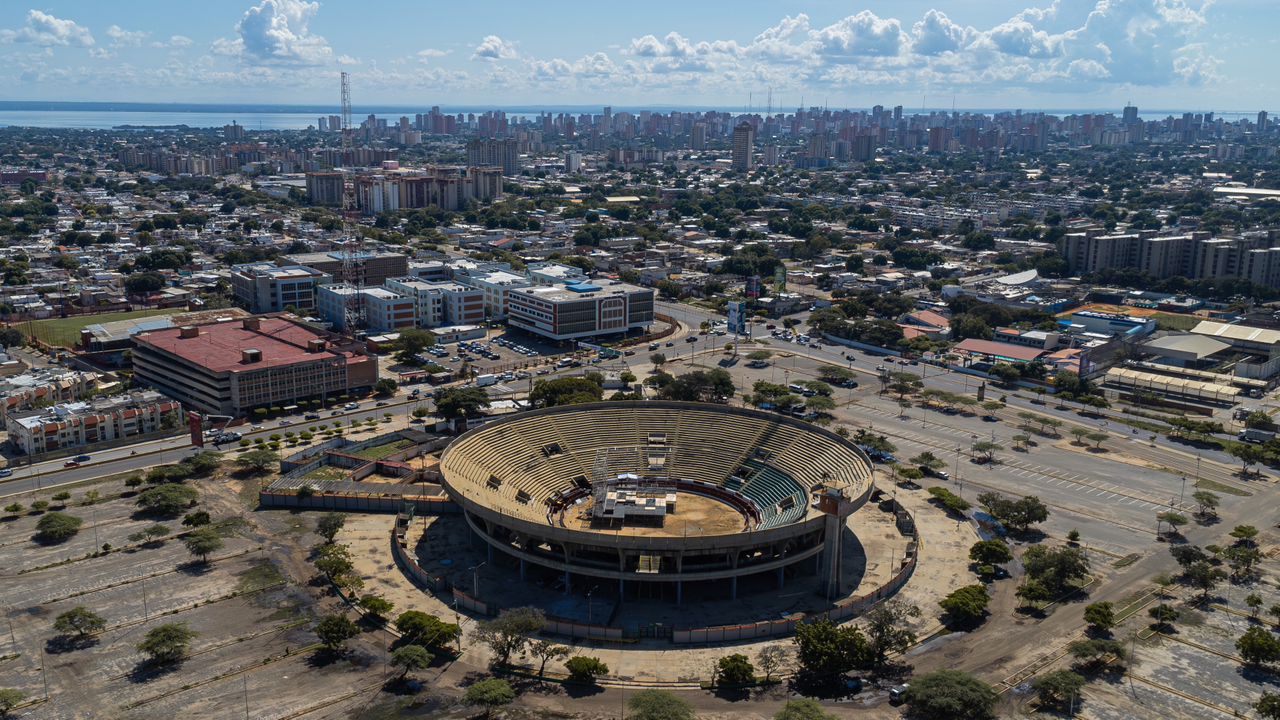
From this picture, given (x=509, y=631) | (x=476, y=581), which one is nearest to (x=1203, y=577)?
(x=509, y=631)

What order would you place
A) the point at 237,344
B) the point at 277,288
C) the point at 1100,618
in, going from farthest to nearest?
the point at 277,288 < the point at 237,344 < the point at 1100,618

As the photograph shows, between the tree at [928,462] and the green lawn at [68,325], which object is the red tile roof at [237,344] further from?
the tree at [928,462]

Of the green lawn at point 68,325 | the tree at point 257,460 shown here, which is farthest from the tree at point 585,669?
the green lawn at point 68,325

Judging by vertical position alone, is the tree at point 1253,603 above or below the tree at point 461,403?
below

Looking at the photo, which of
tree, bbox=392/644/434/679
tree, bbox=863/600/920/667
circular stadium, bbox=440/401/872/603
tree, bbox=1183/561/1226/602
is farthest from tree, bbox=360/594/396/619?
tree, bbox=1183/561/1226/602

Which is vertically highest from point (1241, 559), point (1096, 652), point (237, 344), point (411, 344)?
point (237, 344)

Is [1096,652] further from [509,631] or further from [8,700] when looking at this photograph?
[8,700]
